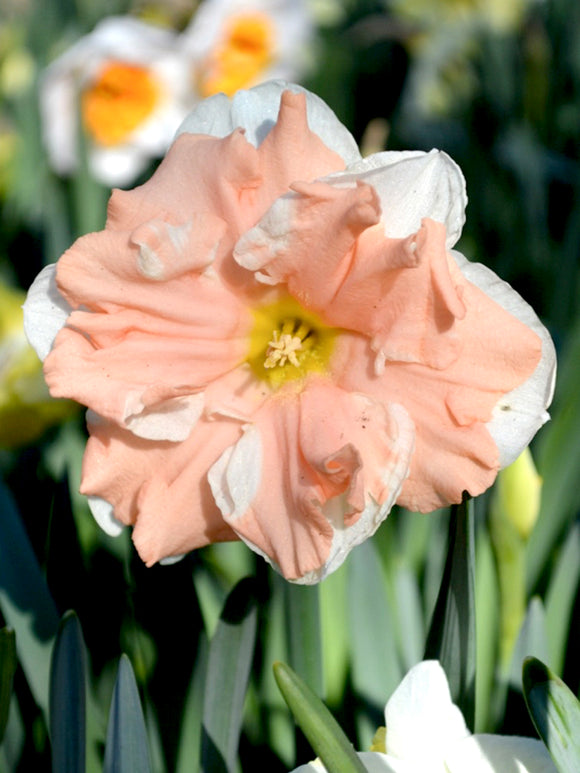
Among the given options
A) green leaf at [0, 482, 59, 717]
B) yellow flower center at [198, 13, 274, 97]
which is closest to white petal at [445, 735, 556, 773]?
green leaf at [0, 482, 59, 717]

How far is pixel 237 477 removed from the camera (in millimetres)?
722

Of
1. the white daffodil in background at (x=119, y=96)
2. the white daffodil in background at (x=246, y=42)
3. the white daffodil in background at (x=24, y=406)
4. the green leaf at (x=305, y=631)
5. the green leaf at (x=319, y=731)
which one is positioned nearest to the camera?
the green leaf at (x=319, y=731)

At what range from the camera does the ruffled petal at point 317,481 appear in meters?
0.70

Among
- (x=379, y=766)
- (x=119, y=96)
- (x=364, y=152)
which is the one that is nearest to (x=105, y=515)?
(x=379, y=766)

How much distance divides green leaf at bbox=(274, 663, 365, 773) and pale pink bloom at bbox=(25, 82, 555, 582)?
9 centimetres

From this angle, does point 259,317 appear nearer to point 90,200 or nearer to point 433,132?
point 90,200

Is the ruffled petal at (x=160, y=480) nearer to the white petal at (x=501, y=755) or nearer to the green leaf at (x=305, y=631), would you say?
the green leaf at (x=305, y=631)

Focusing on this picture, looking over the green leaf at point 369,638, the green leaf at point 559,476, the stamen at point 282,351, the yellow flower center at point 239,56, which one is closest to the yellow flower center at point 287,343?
the stamen at point 282,351

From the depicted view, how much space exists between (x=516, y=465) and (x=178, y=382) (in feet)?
1.25

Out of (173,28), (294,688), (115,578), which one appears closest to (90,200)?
(115,578)

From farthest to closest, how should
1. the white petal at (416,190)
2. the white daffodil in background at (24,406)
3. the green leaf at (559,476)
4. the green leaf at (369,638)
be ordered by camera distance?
the white daffodil in background at (24,406), the green leaf at (559,476), the green leaf at (369,638), the white petal at (416,190)

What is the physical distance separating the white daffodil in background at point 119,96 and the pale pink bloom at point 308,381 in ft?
5.36

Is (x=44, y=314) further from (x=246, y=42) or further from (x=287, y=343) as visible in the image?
(x=246, y=42)

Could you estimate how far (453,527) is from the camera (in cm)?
76
